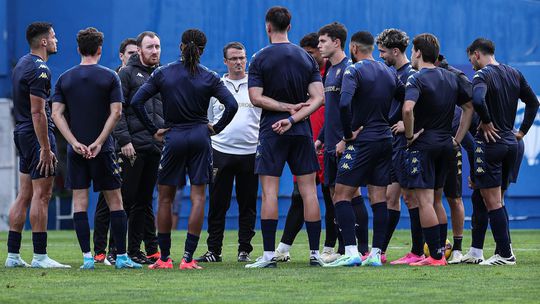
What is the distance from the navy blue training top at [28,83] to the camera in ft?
36.1

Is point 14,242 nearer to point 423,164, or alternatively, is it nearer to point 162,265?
point 162,265

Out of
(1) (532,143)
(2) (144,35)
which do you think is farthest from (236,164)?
(1) (532,143)

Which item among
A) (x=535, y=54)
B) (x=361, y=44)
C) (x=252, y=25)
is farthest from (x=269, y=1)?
(x=361, y=44)

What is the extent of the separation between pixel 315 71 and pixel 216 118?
1.94m

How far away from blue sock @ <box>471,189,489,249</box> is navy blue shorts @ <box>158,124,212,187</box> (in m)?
2.74

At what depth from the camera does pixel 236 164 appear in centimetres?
1252

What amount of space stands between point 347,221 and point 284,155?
80 cm

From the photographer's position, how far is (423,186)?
440 inches

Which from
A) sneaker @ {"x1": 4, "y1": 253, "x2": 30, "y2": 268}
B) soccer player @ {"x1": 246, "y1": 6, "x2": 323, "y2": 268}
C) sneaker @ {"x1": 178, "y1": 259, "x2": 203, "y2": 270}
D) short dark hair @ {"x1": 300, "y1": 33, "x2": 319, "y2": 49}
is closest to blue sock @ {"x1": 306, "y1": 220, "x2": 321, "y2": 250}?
soccer player @ {"x1": 246, "y1": 6, "x2": 323, "y2": 268}

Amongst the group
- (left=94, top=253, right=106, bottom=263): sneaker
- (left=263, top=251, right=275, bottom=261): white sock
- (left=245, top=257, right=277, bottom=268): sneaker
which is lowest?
(left=94, top=253, right=106, bottom=263): sneaker

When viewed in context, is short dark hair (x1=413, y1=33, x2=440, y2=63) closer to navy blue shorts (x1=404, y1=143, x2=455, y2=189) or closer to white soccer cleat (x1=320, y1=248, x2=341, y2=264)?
navy blue shorts (x1=404, y1=143, x2=455, y2=189)

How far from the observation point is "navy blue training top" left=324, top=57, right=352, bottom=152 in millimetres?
11539

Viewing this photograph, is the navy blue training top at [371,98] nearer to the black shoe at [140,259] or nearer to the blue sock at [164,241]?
the blue sock at [164,241]

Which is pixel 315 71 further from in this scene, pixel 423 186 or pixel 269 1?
pixel 269 1
